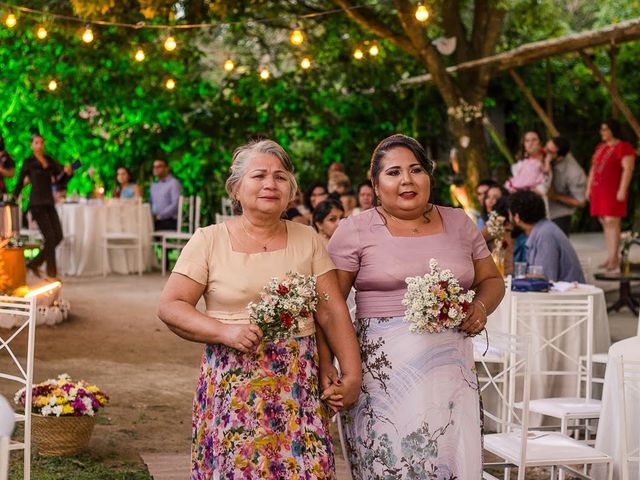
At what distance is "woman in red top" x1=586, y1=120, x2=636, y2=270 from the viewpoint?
10266mm

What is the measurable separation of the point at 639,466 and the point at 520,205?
289 centimetres

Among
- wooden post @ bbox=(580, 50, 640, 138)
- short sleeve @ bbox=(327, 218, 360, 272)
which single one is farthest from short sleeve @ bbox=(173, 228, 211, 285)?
wooden post @ bbox=(580, 50, 640, 138)

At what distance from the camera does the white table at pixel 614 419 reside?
3914mm

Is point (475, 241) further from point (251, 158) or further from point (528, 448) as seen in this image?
point (528, 448)

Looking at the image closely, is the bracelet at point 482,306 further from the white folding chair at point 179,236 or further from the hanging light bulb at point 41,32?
the white folding chair at point 179,236

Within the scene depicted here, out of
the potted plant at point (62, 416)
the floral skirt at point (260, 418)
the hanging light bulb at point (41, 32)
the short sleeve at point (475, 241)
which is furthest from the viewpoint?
the hanging light bulb at point (41, 32)

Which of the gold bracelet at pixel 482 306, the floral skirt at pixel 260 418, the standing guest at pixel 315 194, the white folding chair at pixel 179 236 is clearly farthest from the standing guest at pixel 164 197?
the floral skirt at pixel 260 418

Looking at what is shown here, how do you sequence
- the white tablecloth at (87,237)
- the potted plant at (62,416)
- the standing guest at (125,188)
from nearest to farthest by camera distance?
the potted plant at (62,416) < the white tablecloth at (87,237) < the standing guest at (125,188)

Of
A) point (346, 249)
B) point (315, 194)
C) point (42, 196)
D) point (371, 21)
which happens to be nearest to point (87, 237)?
point (42, 196)

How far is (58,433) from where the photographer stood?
16.8ft

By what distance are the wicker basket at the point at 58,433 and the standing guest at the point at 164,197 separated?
347 inches

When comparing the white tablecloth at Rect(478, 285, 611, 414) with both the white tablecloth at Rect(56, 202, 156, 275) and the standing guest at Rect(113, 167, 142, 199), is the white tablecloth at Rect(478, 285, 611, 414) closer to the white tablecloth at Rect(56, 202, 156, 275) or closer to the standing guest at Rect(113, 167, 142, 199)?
the white tablecloth at Rect(56, 202, 156, 275)

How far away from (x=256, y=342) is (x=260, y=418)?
0.80 ft

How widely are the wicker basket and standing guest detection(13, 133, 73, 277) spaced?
226 inches
